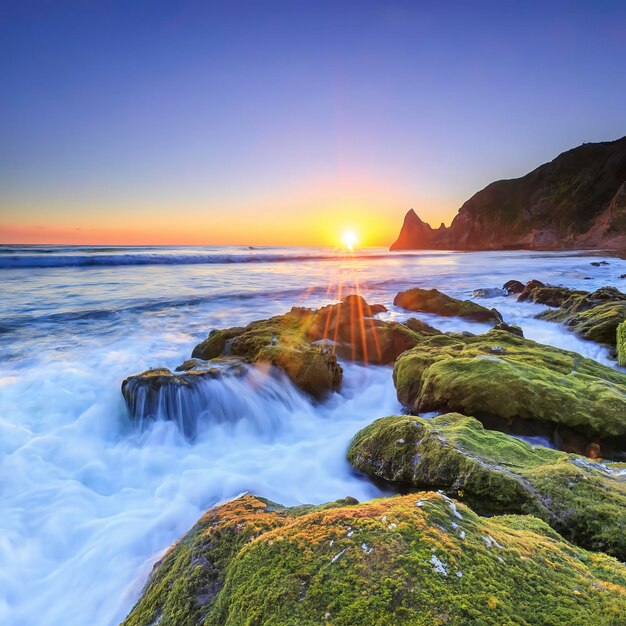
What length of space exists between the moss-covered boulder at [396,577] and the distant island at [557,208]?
3197 inches

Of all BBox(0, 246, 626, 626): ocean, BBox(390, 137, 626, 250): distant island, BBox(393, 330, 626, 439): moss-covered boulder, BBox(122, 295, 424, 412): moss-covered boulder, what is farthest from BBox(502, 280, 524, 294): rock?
BBox(390, 137, 626, 250): distant island

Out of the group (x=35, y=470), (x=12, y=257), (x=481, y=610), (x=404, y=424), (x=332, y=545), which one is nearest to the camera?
(x=481, y=610)

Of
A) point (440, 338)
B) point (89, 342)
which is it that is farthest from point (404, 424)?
point (89, 342)

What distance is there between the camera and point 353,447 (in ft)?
15.9

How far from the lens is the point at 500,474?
310 cm

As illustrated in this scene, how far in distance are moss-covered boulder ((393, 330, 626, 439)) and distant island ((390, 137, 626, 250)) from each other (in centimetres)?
7606

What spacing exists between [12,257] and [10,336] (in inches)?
1542

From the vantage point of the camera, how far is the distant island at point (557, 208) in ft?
247

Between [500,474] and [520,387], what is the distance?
7.48 ft

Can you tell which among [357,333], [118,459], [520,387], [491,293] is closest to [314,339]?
[357,333]

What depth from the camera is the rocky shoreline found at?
5.11 feet

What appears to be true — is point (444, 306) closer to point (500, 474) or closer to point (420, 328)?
point (420, 328)

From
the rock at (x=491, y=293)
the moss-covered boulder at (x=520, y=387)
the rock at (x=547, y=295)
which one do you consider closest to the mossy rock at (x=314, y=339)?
the moss-covered boulder at (x=520, y=387)

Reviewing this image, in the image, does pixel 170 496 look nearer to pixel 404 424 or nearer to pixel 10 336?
→ pixel 404 424
